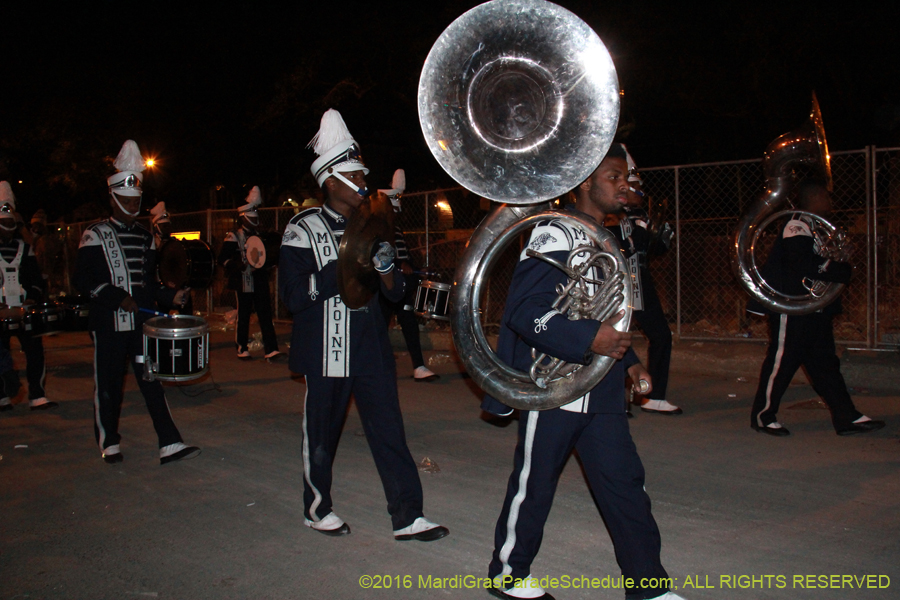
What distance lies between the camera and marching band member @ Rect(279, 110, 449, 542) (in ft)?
13.0

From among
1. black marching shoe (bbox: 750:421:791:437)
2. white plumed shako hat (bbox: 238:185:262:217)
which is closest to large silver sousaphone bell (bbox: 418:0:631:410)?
black marching shoe (bbox: 750:421:791:437)

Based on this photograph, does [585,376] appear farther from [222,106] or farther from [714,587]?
[222,106]

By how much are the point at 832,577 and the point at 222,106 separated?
726 inches

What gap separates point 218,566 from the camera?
378 centimetres

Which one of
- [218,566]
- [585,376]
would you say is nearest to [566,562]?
[585,376]

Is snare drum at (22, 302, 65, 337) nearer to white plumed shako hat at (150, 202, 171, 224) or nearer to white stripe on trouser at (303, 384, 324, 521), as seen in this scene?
white plumed shako hat at (150, 202, 171, 224)

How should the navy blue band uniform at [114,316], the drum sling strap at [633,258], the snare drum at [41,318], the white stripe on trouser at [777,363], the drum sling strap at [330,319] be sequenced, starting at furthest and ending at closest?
the snare drum at [41,318] < the drum sling strap at [633,258] < the white stripe on trouser at [777,363] < the navy blue band uniform at [114,316] < the drum sling strap at [330,319]

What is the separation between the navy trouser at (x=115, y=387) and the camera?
5.54 metres

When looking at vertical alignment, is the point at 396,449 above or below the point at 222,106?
below


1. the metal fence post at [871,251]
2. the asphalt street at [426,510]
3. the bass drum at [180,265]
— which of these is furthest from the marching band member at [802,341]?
the bass drum at [180,265]

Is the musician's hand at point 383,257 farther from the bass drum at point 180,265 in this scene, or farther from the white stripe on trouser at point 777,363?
the white stripe on trouser at point 777,363

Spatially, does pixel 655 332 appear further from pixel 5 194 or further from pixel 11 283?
pixel 5 194

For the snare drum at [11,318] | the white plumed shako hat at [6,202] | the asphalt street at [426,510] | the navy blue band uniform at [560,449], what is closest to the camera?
the navy blue band uniform at [560,449]

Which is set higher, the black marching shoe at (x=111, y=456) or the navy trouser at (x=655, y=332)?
the navy trouser at (x=655, y=332)
